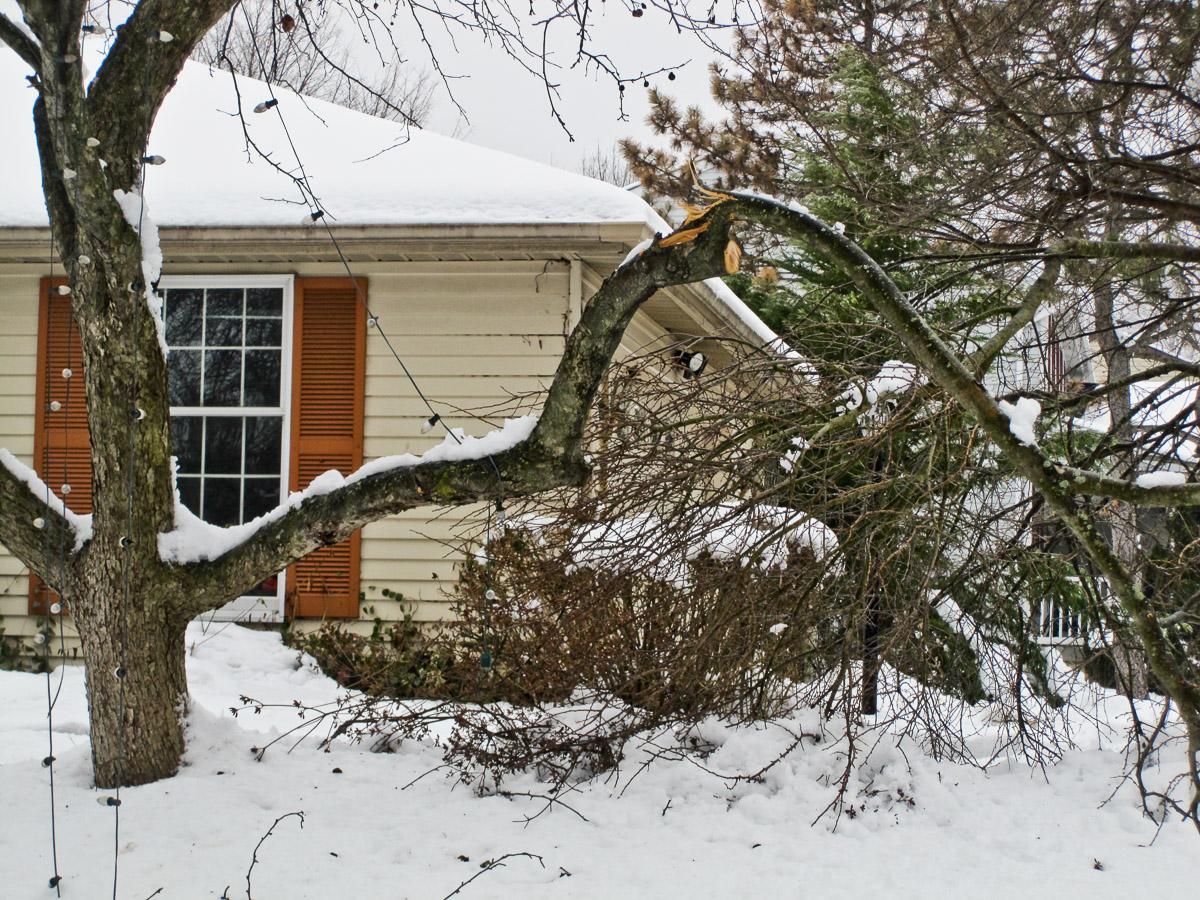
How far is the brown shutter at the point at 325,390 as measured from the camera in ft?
24.6

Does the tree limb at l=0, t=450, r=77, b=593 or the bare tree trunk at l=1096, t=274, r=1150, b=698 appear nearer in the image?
the tree limb at l=0, t=450, r=77, b=593

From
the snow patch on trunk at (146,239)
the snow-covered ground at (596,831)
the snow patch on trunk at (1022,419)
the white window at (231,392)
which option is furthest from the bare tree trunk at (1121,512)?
the white window at (231,392)

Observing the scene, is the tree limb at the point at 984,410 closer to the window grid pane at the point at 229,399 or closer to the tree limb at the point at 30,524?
the tree limb at the point at 30,524

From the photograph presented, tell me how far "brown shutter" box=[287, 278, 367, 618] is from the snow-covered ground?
208 centimetres

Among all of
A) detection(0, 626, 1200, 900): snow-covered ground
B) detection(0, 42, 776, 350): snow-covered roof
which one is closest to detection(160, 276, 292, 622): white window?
detection(0, 42, 776, 350): snow-covered roof

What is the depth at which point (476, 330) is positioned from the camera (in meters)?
7.45

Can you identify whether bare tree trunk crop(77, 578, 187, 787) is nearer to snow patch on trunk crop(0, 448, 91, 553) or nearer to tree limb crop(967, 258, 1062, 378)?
snow patch on trunk crop(0, 448, 91, 553)

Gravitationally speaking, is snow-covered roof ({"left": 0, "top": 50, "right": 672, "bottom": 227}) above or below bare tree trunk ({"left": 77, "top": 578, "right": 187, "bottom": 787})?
above

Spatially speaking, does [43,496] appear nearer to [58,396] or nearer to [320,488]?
[320,488]

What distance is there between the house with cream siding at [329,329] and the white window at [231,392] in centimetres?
1

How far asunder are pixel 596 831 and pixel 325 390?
4046 mm

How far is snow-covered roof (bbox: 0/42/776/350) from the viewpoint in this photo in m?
7.08

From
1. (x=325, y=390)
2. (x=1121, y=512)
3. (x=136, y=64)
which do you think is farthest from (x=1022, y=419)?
(x=325, y=390)

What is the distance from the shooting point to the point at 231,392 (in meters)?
7.71
